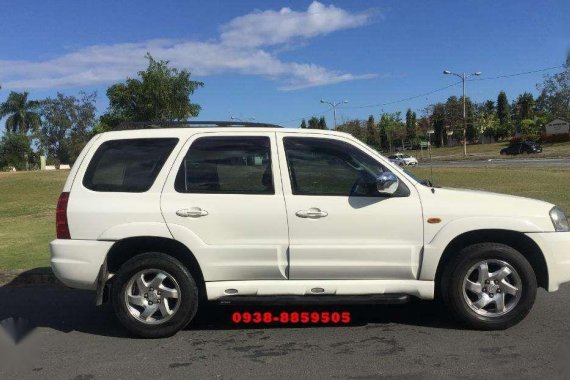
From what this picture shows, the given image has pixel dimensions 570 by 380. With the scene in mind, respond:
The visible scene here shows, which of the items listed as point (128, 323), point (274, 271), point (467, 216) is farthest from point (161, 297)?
point (467, 216)

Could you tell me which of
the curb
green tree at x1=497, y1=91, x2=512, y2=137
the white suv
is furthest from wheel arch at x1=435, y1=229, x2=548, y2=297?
green tree at x1=497, y1=91, x2=512, y2=137

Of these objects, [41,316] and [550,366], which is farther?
[41,316]

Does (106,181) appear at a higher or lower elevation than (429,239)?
higher

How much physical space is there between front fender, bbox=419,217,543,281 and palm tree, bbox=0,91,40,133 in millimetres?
97318

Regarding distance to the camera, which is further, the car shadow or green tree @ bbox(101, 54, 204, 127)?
green tree @ bbox(101, 54, 204, 127)

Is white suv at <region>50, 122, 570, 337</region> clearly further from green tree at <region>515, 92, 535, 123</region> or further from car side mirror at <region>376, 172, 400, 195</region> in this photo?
green tree at <region>515, 92, 535, 123</region>

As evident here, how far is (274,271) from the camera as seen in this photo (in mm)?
4891

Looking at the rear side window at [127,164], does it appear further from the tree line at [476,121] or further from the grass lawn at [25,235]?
the tree line at [476,121]

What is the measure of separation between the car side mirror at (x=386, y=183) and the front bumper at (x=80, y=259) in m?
2.36

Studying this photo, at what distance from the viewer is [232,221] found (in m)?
4.86

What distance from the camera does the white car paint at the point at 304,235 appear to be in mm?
4840

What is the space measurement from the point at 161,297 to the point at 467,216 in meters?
2.75

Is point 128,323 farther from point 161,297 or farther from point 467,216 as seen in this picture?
point 467,216

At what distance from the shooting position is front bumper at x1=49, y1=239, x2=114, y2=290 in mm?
4887
